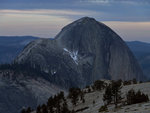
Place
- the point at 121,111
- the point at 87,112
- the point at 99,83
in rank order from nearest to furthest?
the point at 121,111
the point at 87,112
the point at 99,83

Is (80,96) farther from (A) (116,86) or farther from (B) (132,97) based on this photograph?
(B) (132,97)

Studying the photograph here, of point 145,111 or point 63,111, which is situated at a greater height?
point 145,111

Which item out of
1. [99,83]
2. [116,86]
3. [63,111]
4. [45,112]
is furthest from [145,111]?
[99,83]

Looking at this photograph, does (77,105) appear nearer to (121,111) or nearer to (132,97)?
(132,97)

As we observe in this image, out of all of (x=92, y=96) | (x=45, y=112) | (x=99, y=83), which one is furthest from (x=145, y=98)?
(x=99, y=83)

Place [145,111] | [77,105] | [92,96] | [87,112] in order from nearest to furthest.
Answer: [145,111] → [87,112] → [77,105] → [92,96]

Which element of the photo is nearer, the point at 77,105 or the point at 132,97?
the point at 132,97

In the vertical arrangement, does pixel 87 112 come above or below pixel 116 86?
below

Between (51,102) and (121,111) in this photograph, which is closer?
(121,111)

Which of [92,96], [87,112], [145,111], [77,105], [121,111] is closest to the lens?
[145,111]
